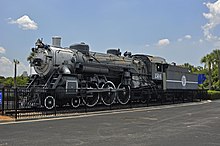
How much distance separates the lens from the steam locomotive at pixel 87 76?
1795 cm

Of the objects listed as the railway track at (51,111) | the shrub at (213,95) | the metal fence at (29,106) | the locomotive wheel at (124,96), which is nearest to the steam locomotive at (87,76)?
the locomotive wheel at (124,96)

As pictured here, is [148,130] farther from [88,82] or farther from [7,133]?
[88,82]

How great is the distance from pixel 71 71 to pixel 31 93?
123 inches

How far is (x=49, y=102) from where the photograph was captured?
17156 millimetres

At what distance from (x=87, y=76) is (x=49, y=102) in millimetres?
3925

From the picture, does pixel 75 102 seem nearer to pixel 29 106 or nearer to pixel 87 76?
pixel 87 76

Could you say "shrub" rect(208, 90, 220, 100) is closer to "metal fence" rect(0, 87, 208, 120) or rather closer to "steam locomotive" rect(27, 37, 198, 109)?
"steam locomotive" rect(27, 37, 198, 109)

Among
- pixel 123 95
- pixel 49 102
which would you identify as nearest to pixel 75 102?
pixel 49 102

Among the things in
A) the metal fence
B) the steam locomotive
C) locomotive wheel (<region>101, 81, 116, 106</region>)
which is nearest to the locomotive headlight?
the steam locomotive

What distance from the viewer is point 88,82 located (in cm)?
2002

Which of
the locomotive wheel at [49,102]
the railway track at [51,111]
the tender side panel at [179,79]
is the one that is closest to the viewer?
the railway track at [51,111]

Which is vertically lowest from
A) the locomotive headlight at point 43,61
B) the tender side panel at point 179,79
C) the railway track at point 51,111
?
the railway track at point 51,111

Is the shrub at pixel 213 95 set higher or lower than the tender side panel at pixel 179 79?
lower

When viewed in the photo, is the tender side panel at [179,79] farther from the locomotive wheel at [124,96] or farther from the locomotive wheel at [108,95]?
the locomotive wheel at [108,95]
